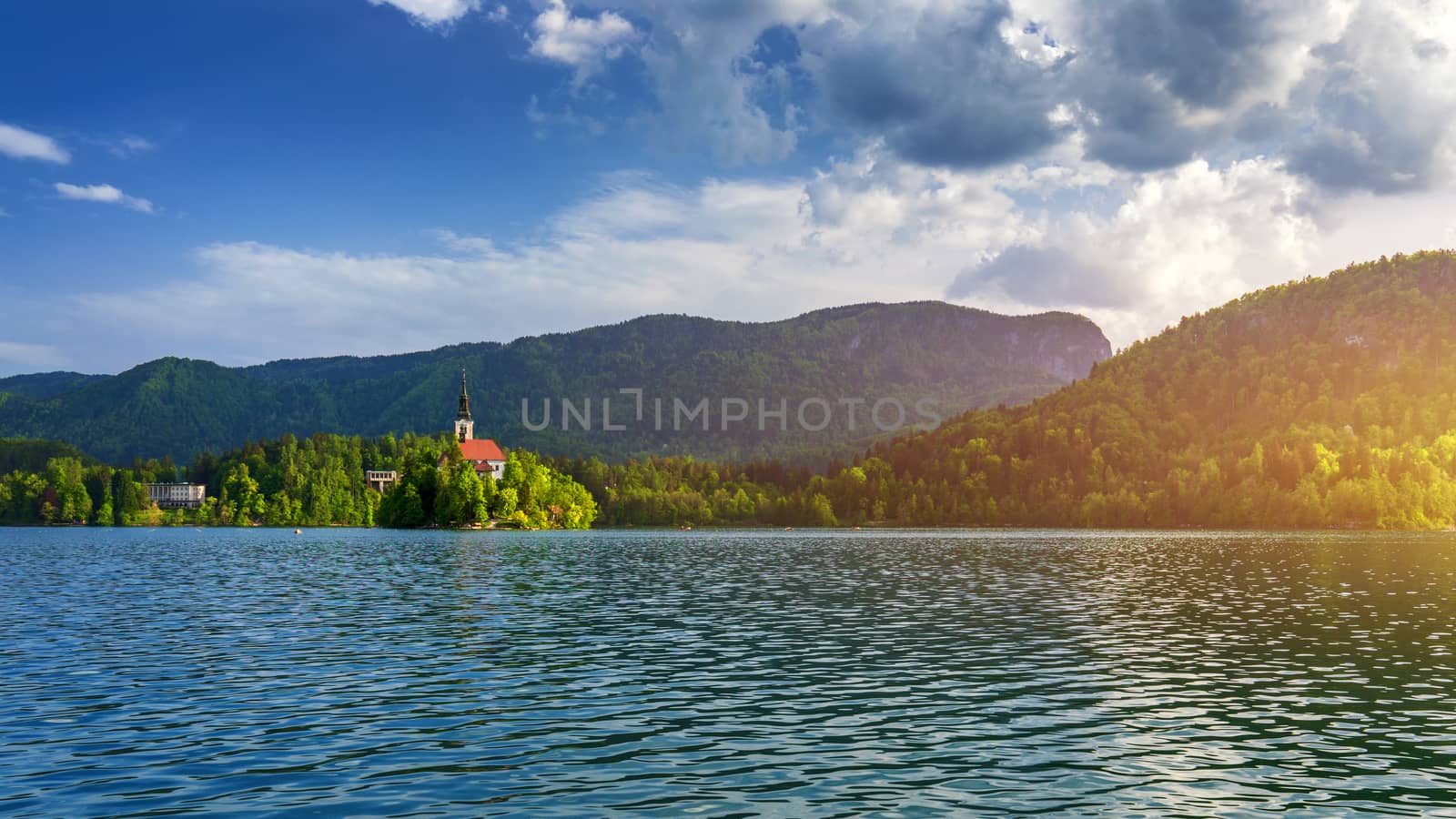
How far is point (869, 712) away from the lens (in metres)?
30.3

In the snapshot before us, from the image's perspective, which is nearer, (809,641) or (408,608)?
(809,641)

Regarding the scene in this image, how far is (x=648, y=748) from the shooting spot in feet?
84.9

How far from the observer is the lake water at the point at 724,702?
2203cm

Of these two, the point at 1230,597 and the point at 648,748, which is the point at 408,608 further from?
the point at 1230,597

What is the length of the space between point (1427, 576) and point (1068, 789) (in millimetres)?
78039

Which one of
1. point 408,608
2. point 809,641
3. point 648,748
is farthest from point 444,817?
point 408,608

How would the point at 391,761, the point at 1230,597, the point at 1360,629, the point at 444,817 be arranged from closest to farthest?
the point at 444,817, the point at 391,761, the point at 1360,629, the point at 1230,597

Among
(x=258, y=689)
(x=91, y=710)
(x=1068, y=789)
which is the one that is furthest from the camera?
(x=258, y=689)

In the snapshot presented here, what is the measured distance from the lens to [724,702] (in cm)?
3194

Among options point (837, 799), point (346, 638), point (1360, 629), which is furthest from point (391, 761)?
point (1360, 629)

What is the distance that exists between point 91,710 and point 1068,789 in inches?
1003

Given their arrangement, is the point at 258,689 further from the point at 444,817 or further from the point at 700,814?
the point at 700,814

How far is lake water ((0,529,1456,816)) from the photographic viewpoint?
22.0 m

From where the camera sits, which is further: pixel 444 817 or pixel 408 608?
pixel 408 608
